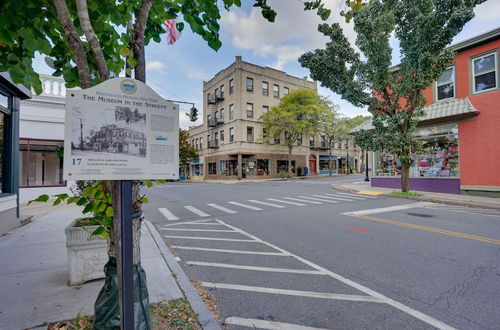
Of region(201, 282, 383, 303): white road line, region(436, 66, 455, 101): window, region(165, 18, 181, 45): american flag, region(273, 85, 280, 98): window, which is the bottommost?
region(201, 282, 383, 303): white road line

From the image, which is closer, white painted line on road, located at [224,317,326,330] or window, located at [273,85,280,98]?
white painted line on road, located at [224,317,326,330]

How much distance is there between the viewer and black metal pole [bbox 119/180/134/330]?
2053mm

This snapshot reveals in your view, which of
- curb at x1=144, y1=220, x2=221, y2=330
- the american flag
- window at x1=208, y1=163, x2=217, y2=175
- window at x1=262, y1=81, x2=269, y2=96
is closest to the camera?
curb at x1=144, y1=220, x2=221, y2=330

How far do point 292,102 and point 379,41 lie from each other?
858 inches

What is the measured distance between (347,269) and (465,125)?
14883 mm

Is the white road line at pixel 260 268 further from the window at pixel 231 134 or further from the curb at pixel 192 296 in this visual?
the window at pixel 231 134

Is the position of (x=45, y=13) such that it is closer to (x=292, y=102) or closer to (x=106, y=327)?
(x=106, y=327)

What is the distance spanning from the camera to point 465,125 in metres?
14.0

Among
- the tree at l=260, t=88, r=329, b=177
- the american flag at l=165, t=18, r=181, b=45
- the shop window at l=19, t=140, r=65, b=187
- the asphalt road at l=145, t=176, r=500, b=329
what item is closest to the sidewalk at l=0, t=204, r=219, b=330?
the asphalt road at l=145, t=176, r=500, b=329

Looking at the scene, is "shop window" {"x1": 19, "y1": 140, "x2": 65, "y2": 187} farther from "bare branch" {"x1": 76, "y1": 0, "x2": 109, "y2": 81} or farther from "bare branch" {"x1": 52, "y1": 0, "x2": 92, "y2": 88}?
"bare branch" {"x1": 76, "y1": 0, "x2": 109, "y2": 81}

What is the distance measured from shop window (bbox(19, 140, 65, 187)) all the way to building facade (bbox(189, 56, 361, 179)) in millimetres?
21552

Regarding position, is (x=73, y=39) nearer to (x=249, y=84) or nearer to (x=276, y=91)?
(x=249, y=84)

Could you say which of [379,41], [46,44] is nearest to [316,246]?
[46,44]

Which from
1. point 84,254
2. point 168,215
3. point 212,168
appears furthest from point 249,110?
point 84,254
